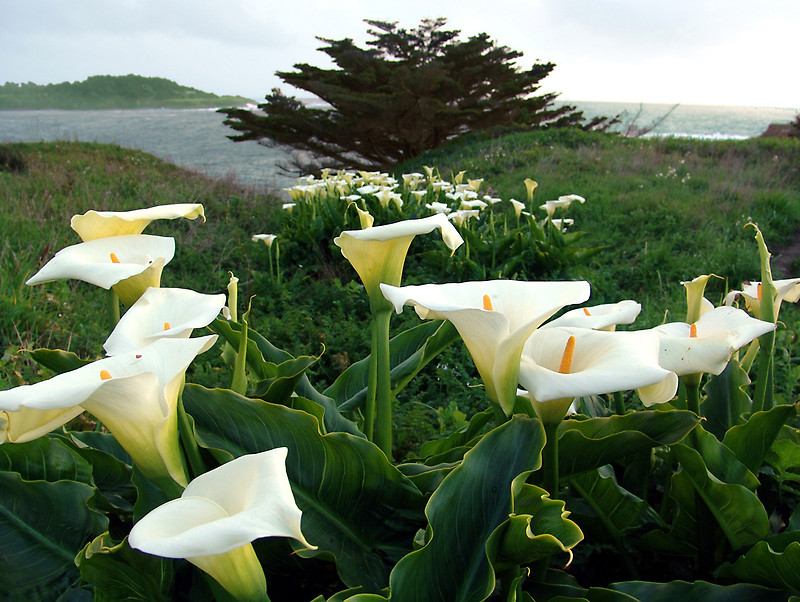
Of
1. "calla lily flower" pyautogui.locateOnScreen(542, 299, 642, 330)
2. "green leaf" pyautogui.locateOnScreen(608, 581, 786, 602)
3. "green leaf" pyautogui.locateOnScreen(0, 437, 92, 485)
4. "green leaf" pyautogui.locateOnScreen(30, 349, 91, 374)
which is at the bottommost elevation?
"green leaf" pyautogui.locateOnScreen(608, 581, 786, 602)

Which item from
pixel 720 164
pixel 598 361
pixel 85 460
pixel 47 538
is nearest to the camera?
pixel 598 361

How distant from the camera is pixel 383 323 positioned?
3.47 ft

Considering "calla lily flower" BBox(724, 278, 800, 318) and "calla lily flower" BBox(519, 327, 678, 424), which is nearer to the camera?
"calla lily flower" BBox(519, 327, 678, 424)

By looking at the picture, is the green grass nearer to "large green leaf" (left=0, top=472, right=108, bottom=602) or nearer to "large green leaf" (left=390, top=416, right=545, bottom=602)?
"large green leaf" (left=390, top=416, right=545, bottom=602)

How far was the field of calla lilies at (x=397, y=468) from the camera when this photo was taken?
2.21 ft

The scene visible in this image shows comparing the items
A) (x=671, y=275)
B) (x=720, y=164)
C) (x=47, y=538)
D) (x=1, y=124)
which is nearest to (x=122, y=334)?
(x=47, y=538)

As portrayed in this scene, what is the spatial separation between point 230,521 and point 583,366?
20.2 inches

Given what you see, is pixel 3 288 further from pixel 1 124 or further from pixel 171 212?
pixel 1 124

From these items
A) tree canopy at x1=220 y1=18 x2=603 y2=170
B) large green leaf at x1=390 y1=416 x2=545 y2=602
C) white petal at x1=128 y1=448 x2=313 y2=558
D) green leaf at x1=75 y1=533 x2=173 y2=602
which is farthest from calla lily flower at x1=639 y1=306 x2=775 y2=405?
tree canopy at x1=220 y1=18 x2=603 y2=170

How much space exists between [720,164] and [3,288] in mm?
8751

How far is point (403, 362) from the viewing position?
1396 mm

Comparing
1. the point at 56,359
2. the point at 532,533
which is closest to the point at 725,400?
the point at 532,533

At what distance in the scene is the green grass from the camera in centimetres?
302

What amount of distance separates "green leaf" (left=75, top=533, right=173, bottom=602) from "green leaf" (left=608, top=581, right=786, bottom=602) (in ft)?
2.19
